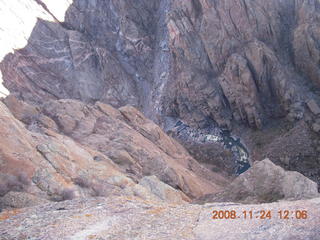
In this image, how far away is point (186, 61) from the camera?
152 feet

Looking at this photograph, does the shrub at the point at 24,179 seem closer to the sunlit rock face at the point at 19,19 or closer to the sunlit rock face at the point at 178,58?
the sunlit rock face at the point at 178,58

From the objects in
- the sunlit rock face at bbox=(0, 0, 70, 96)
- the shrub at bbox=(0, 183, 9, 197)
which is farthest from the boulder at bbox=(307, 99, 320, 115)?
the sunlit rock face at bbox=(0, 0, 70, 96)

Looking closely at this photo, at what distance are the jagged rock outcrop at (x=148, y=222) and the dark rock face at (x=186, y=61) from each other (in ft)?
98.0

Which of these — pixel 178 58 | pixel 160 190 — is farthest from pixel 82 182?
pixel 178 58

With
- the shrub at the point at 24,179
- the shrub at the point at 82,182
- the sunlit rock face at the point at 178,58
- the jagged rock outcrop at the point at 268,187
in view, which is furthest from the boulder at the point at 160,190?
the sunlit rock face at the point at 178,58

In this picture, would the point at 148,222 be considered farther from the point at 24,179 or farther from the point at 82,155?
the point at 82,155

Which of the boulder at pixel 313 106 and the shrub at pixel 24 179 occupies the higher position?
the shrub at pixel 24 179

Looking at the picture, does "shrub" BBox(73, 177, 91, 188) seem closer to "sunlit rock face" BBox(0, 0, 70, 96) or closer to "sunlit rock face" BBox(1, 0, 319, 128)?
"sunlit rock face" BBox(1, 0, 319, 128)

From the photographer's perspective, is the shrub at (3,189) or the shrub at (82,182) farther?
the shrub at (82,182)

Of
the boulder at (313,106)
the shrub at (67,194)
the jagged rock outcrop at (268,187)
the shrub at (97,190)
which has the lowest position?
the boulder at (313,106)

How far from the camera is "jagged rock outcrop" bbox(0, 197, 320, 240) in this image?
7648 millimetres

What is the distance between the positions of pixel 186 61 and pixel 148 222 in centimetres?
3868

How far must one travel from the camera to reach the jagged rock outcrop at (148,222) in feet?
25.1

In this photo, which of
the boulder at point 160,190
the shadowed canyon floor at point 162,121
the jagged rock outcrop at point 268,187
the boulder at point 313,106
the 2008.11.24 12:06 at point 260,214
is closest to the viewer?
the 2008.11.24 12:06 at point 260,214
